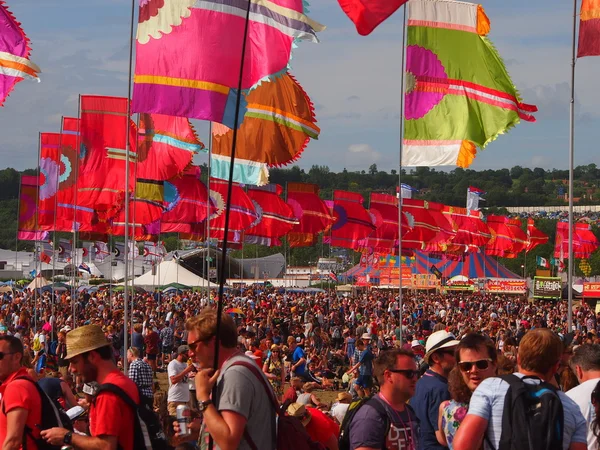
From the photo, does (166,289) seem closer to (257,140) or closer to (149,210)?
(149,210)

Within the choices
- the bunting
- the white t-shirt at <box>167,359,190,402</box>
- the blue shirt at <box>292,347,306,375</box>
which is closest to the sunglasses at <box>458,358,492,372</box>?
the bunting

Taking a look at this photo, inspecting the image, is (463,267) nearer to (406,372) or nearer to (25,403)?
(406,372)

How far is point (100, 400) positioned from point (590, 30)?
10.3 m

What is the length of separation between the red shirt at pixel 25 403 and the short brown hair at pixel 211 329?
0.98m

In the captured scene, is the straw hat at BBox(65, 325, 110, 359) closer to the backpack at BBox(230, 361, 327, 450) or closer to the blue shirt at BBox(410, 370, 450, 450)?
the backpack at BBox(230, 361, 327, 450)

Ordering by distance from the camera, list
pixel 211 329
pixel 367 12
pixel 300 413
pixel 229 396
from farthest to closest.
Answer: pixel 367 12 < pixel 300 413 < pixel 211 329 < pixel 229 396

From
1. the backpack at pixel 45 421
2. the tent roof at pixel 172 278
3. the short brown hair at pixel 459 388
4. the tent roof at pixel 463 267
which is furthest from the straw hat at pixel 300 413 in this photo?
the tent roof at pixel 463 267

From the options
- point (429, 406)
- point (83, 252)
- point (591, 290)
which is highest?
point (429, 406)

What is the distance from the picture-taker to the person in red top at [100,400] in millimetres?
4262

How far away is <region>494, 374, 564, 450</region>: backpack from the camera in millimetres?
4051

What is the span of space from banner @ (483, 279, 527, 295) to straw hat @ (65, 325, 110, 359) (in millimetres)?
59547

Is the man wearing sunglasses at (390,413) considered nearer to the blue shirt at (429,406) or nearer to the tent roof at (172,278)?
the blue shirt at (429,406)

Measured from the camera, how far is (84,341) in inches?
180

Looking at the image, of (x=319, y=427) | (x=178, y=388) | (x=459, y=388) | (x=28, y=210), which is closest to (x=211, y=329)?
(x=459, y=388)
